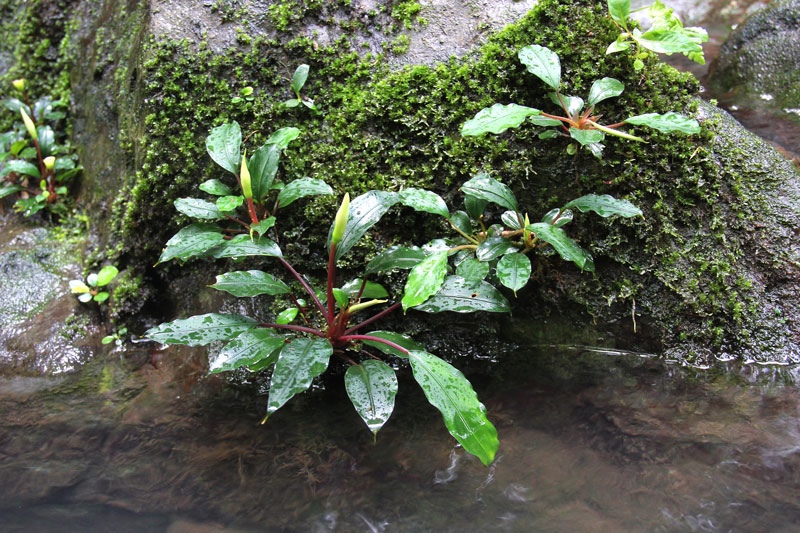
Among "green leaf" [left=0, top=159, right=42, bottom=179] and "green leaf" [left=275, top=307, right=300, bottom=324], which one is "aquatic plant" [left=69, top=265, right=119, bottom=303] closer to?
"green leaf" [left=0, top=159, right=42, bottom=179]

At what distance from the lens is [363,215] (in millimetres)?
2389

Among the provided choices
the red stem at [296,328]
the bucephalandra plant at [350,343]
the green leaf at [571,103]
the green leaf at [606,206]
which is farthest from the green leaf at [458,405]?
the green leaf at [571,103]

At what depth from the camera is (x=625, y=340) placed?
284 centimetres

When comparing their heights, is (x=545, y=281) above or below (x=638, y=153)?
below

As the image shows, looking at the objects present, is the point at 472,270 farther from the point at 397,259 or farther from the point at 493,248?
the point at 397,259

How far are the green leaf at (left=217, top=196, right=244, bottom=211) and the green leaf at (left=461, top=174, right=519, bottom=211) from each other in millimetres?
1068

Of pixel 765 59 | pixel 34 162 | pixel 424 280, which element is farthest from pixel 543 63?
pixel 34 162

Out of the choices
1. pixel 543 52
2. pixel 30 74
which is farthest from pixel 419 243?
pixel 30 74

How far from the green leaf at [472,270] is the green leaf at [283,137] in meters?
1.04

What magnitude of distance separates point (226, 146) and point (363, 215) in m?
0.85

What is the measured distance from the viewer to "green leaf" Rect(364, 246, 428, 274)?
7.73ft

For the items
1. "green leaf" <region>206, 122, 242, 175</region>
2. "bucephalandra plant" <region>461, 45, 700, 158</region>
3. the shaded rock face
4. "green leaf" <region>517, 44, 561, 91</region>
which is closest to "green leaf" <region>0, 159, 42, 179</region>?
"green leaf" <region>206, 122, 242, 175</region>

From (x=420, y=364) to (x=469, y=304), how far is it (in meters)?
0.41

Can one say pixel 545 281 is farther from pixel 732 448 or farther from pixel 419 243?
pixel 732 448
